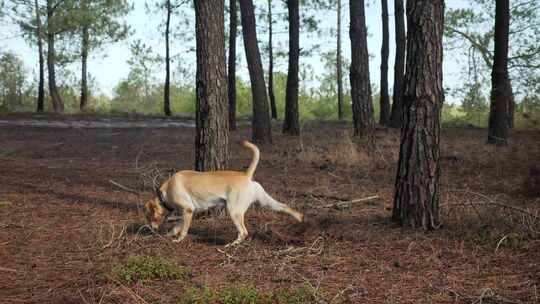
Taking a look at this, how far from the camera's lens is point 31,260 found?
17.7ft

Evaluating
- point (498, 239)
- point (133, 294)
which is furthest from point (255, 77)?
point (133, 294)

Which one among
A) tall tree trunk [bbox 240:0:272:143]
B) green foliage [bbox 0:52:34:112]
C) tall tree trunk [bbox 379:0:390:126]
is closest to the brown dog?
tall tree trunk [bbox 240:0:272:143]

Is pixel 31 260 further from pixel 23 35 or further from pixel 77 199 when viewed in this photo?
pixel 23 35

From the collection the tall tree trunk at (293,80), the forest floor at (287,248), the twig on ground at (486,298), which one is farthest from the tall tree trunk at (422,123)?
the tall tree trunk at (293,80)

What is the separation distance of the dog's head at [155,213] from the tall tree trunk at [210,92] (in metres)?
1.25

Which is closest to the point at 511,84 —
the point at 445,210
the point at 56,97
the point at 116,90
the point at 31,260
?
the point at 445,210

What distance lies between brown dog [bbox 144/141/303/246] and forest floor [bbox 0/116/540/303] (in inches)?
8.6

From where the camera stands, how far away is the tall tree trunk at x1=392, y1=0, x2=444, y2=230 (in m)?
5.96

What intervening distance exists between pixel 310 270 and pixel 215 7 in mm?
4237

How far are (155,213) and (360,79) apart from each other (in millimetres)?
9038

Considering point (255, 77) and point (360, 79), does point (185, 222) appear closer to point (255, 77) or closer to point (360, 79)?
point (360, 79)

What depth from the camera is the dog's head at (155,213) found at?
6.18 meters

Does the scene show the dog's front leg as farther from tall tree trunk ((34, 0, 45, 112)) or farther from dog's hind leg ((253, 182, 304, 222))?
tall tree trunk ((34, 0, 45, 112))

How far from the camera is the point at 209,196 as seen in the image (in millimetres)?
5996
